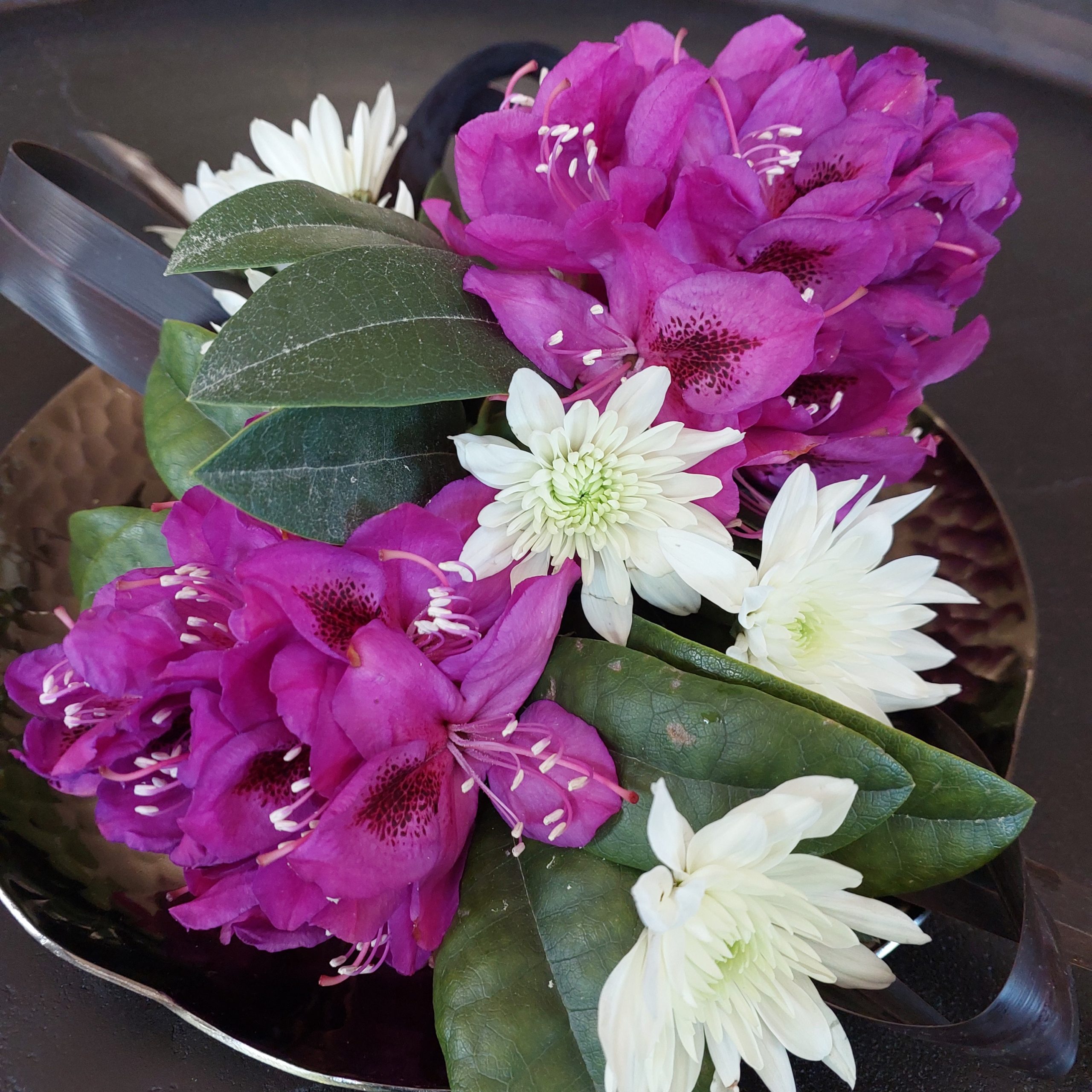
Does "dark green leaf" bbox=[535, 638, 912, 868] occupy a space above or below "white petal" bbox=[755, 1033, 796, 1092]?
above

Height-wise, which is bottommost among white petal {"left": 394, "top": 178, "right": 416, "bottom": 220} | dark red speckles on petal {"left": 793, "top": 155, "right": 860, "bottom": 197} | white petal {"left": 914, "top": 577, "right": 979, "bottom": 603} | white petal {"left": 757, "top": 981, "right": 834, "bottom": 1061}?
white petal {"left": 757, "top": 981, "right": 834, "bottom": 1061}

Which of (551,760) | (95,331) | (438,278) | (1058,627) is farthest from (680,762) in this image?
(1058,627)

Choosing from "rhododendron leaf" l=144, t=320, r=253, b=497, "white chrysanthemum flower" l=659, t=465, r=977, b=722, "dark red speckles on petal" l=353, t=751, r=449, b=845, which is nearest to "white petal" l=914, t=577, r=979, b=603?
"white chrysanthemum flower" l=659, t=465, r=977, b=722

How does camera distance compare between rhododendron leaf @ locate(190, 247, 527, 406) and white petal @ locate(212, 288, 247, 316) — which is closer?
rhododendron leaf @ locate(190, 247, 527, 406)

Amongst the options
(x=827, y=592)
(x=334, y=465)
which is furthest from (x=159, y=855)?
(x=827, y=592)

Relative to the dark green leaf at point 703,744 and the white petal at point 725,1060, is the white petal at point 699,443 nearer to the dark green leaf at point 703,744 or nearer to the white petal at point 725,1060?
the dark green leaf at point 703,744

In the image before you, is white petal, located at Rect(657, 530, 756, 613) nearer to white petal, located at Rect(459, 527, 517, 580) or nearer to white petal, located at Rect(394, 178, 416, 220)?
white petal, located at Rect(459, 527, 517, 580)

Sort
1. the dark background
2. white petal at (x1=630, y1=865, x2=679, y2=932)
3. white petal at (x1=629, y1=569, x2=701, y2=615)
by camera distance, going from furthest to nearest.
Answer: the dark background < white petal at (x1=629, y1=569, x2=701, y2=615) < white petal at (x1=630, y1=865, x2=679, y2=932)
